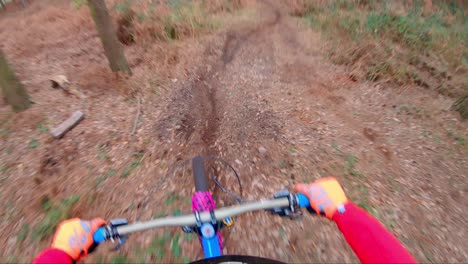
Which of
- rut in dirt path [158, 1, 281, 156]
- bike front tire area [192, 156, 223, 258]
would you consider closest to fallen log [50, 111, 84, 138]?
rut in dirt path [158, 1, 281, 156]

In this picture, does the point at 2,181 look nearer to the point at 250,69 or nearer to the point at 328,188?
the point at 328,188

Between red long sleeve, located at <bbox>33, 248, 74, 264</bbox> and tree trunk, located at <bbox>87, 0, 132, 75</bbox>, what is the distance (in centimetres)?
616

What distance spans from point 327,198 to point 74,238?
1.64 metres

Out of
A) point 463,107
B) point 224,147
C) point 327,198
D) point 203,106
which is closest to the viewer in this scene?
point 327,198

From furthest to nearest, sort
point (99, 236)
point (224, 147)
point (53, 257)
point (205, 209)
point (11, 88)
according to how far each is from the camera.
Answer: point (11, 88) → point (224, 147) → point (205, 209) → point (99, 236) → point (53, 257)

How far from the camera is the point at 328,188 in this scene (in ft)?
5.78

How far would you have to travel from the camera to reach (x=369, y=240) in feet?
4.88

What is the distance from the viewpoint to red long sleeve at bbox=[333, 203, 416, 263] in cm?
140

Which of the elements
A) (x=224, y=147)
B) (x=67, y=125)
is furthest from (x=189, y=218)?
(x=67, y=125)

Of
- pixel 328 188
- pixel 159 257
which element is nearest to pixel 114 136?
pixel 159 257

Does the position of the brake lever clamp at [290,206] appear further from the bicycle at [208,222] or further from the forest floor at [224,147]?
the forest floor at [224,147]

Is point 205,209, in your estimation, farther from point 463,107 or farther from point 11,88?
point 463,107

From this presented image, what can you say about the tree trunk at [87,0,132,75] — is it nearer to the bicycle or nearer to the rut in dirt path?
the rut in dirt path

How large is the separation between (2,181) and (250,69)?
262 inches
